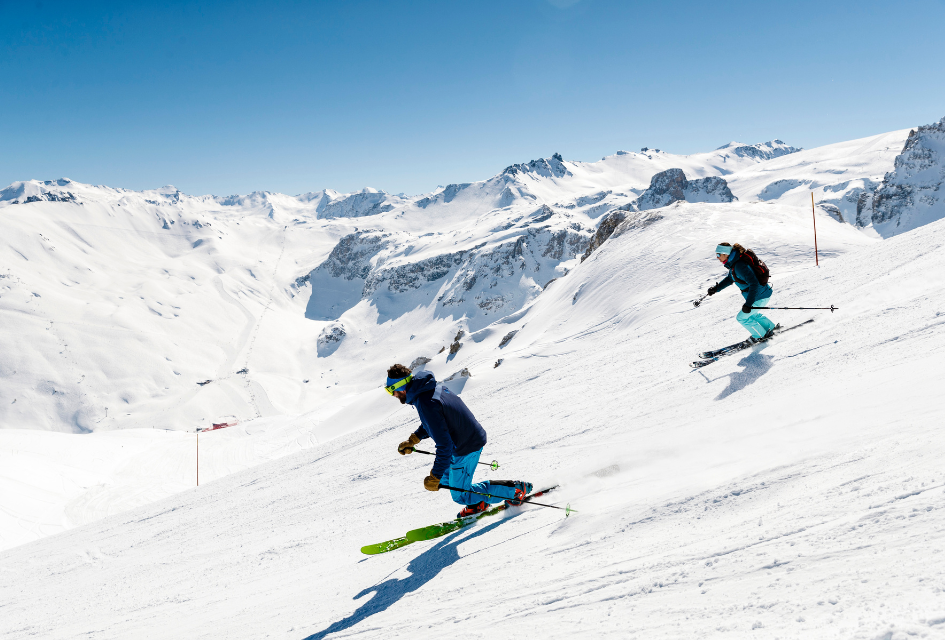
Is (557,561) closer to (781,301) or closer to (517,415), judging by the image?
(517,415)

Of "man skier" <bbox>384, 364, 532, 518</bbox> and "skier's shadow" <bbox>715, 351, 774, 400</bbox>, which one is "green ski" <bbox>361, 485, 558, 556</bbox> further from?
"skier's shadow" <bbox>715, 351, 774, 400</bbox>

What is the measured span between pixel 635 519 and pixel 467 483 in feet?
6.86

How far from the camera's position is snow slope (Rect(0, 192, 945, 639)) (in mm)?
3143

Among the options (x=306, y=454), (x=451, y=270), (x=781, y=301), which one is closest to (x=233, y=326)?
(x=451, y=270)

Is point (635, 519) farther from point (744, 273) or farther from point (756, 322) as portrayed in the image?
point (756, 322)

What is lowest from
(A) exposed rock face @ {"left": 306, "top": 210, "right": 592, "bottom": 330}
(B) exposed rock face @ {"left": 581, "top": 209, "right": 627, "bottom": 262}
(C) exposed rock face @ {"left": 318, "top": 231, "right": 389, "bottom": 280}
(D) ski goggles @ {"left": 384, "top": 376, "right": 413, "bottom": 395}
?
(D) ski goggles @ {"left": 384, "top": 376, "right": 413, "bottom": 395}

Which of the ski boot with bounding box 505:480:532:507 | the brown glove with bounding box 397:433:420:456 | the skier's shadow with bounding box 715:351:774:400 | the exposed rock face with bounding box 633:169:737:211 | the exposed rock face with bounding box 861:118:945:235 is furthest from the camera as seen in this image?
the exposed rock face with bounding box 633:169:737:211

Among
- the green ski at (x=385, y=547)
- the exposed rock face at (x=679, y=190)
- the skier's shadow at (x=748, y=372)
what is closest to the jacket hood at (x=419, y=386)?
the green ski at (x=385, y=547)

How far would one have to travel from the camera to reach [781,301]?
1181 centimetres

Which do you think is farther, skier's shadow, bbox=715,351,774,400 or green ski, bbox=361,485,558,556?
skier's shadow, bbox=715,351,774,400

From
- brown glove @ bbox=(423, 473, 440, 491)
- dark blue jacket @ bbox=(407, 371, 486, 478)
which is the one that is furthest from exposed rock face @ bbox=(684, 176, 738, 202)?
brown glove @ bbox=(423, 473, 440, 491)

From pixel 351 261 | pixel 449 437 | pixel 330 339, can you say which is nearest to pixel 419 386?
pixel 449 437

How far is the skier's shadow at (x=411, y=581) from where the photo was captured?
4.93 m

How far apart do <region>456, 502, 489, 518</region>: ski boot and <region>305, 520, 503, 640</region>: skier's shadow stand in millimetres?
238
